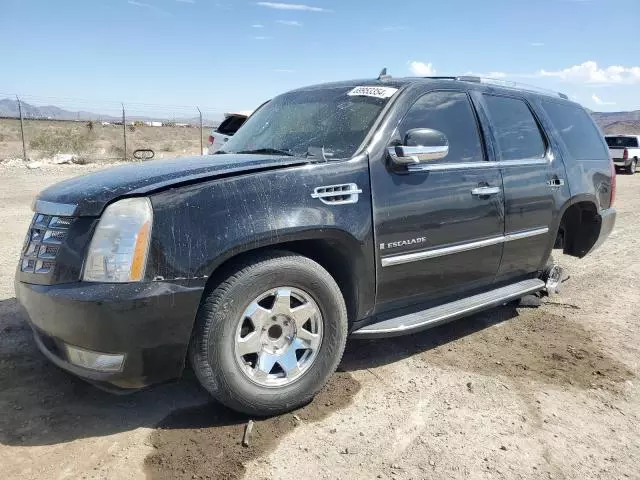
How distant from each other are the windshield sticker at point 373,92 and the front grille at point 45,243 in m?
2.09

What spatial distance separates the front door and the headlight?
4.43 feet

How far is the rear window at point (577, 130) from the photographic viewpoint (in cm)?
483

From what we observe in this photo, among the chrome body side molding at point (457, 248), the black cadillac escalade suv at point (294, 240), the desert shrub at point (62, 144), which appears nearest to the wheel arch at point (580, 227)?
the black cadillac escalade suv at point (294, 240)

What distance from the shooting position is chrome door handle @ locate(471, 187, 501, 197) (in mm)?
3775

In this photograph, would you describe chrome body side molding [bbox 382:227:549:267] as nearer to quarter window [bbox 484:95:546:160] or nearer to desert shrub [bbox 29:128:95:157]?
quarter window [bbox 484:95:546:160]

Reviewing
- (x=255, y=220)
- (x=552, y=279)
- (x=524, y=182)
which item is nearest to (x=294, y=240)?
(x=255, y=220)

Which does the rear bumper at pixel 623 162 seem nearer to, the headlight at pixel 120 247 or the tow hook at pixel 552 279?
the tow hook at pixel 552 279

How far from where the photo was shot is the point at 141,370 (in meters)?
2.63

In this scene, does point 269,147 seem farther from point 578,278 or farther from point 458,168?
point 578,278

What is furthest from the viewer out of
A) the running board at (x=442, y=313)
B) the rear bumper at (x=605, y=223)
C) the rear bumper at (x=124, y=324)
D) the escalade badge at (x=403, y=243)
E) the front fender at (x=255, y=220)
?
the rear bumper at (x=605, y=223)

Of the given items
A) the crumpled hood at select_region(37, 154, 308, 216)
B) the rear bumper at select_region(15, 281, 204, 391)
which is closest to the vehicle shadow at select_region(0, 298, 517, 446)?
the rear bumper at select_region(15, 281, 204, 391)

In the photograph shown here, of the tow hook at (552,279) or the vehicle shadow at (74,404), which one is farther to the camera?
the tow hook at (552,279)

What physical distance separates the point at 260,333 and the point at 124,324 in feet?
2.32

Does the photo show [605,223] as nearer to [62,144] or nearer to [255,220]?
[255,220]
